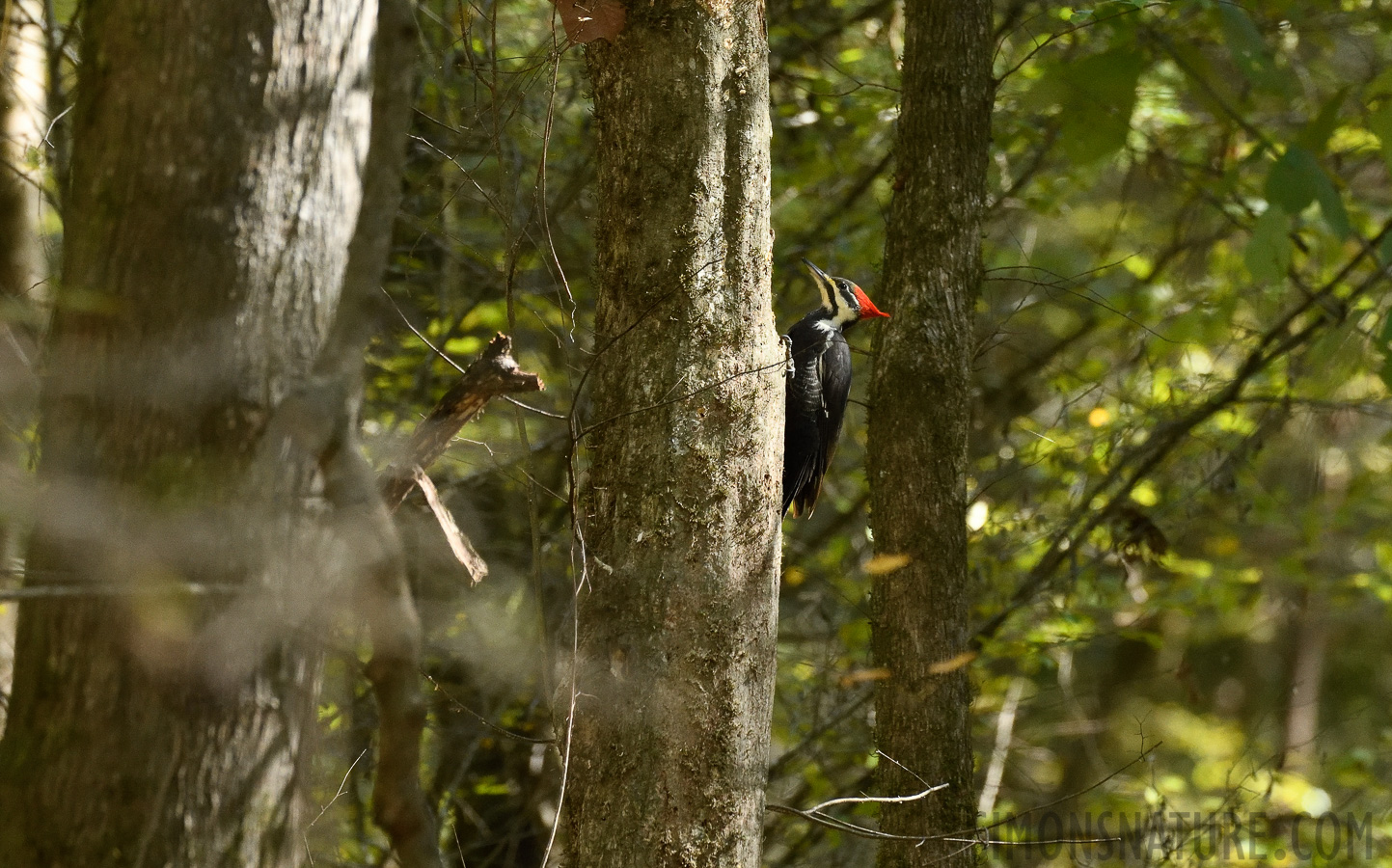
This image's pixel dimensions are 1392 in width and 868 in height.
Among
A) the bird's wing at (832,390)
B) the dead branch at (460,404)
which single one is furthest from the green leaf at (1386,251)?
the bird's wing at (832,390)

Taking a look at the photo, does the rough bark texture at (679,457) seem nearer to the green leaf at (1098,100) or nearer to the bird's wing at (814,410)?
the green leaf at (1098,100)

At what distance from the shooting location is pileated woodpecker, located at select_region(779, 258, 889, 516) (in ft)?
12.4

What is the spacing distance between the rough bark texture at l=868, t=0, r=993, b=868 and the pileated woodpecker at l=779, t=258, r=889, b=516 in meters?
0.66

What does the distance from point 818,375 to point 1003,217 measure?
1.98 metres

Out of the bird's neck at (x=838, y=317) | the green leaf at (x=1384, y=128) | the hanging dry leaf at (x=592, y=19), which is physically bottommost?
the green leaf at (x=1384, y=128)

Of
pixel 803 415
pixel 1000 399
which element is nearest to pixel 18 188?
pixel 803 415

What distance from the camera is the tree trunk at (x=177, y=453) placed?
67.7 inches

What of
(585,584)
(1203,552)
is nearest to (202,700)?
(585,584)

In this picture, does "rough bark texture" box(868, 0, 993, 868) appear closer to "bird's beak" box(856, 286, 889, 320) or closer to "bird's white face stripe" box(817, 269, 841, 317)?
"bird's beak" box(856, 286, 889, 320)

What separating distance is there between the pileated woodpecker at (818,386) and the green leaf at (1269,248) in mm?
1706

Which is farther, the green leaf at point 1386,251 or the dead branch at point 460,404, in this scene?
the dead branch at point 460,404

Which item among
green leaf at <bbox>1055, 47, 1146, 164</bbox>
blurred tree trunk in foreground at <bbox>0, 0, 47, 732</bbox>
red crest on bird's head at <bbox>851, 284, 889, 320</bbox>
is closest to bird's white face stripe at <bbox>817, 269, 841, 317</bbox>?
red crest on bird's head at <bbox>851, 284, 889, 320</bbox>

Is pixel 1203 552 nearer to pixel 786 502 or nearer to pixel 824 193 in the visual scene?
pixel 824 193

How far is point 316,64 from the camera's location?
1.92 m
